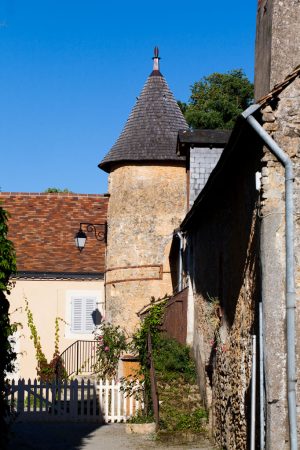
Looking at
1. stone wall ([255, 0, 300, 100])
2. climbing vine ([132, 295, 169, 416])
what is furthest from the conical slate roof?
stone wall ([255, 0, 300, 100])

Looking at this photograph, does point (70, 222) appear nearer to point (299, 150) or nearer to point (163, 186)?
point (163, 186)

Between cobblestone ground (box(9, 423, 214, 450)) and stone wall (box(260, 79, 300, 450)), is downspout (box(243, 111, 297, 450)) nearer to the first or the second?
stone wall (box(260, 79, 300, 450))

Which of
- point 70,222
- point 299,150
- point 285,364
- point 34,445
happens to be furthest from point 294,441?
point 70,222

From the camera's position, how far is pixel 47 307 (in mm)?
29016

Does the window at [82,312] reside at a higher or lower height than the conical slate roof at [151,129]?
lower

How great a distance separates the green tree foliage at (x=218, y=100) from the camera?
1601 inches

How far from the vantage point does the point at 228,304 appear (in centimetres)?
1305

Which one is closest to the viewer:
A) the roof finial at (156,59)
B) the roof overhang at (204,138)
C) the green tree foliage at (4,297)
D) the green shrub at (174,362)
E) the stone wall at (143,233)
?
the green tree foliage at (4,297)

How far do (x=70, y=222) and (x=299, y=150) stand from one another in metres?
21.8

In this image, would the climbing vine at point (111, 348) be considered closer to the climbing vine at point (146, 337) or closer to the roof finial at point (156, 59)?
the climbing vine at point (146, 337)

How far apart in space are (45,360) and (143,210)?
296 inches

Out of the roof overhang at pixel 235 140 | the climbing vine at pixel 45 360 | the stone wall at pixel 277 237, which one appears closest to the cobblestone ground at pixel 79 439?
the roof overhang at pixel 235 140

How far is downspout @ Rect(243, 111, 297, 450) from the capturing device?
29.9ft

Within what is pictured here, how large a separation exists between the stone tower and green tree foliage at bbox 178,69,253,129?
644 inches
